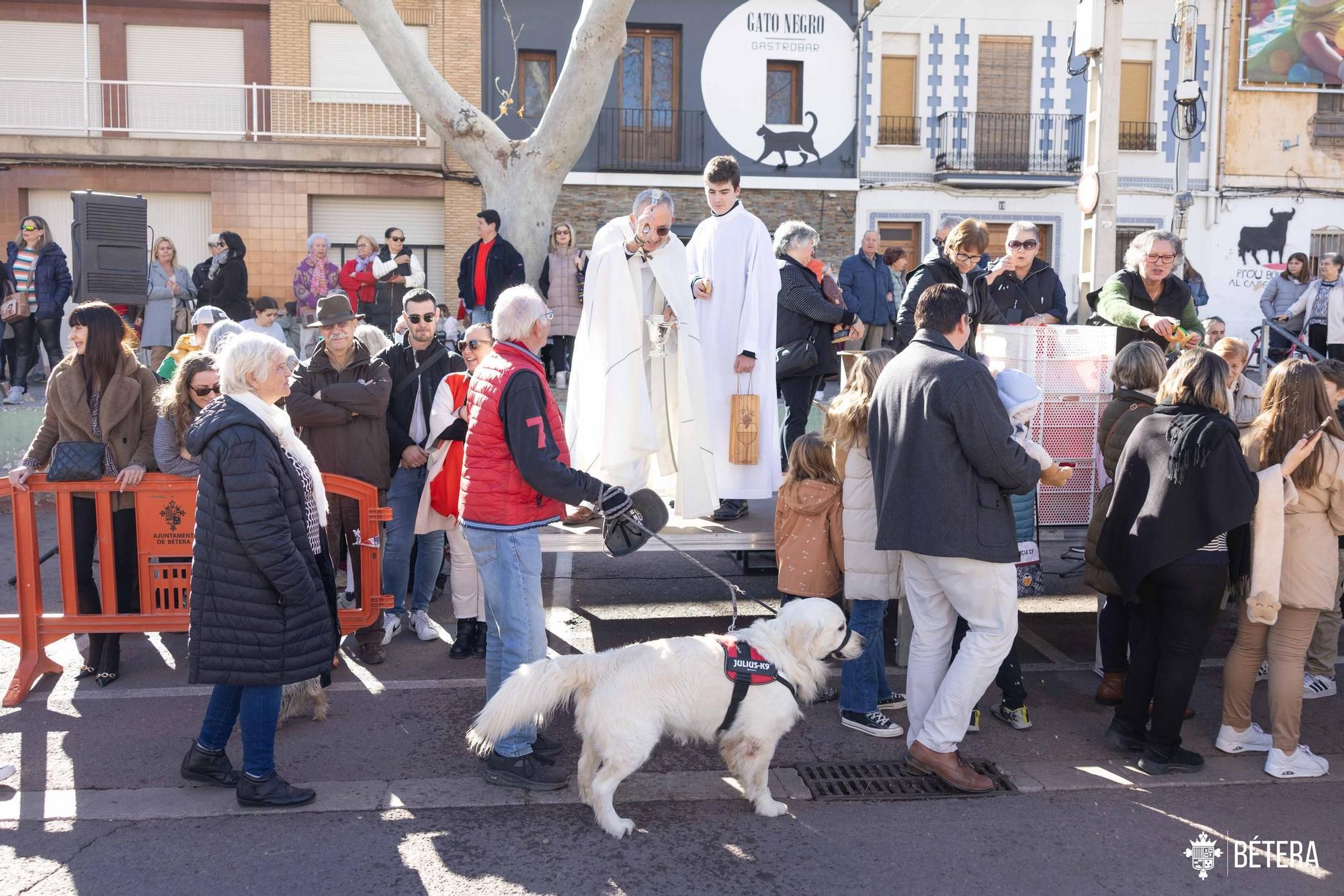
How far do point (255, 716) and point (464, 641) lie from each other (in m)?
2.05

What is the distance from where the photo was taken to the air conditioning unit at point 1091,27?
26.7ft

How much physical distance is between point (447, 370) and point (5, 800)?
129 inches

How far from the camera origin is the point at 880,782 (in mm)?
4828

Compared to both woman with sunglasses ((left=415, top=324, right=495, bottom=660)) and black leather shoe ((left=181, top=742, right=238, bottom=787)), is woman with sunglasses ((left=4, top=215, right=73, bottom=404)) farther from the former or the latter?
black leather shoe ((left=181, top=742, right=238, bottom=787))

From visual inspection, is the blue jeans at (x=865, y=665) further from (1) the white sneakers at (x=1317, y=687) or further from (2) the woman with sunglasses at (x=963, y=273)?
(1) the white sneakers at (x=1317, y=687)

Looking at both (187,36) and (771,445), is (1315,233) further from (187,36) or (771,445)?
(187,36)

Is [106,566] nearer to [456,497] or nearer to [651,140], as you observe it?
[456,497]

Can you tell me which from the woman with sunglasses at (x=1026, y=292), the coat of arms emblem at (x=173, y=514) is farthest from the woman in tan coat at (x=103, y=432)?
the woman with sunglasses at (x=1026, y=292)

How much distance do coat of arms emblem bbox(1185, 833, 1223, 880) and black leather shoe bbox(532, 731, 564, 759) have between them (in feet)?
8.43

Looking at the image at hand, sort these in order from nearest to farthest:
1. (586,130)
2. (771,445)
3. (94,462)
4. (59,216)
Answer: (94,462)
(771,445)
(586,130)
(59,216)

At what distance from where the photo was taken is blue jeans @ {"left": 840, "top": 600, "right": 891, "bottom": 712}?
537 centimetres

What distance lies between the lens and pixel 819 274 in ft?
24.2

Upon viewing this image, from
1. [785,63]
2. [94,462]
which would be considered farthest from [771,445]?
[785,63]

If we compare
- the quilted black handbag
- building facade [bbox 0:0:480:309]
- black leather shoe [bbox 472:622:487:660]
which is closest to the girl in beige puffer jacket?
black leather shoe [bbox 472:622:487:660]
